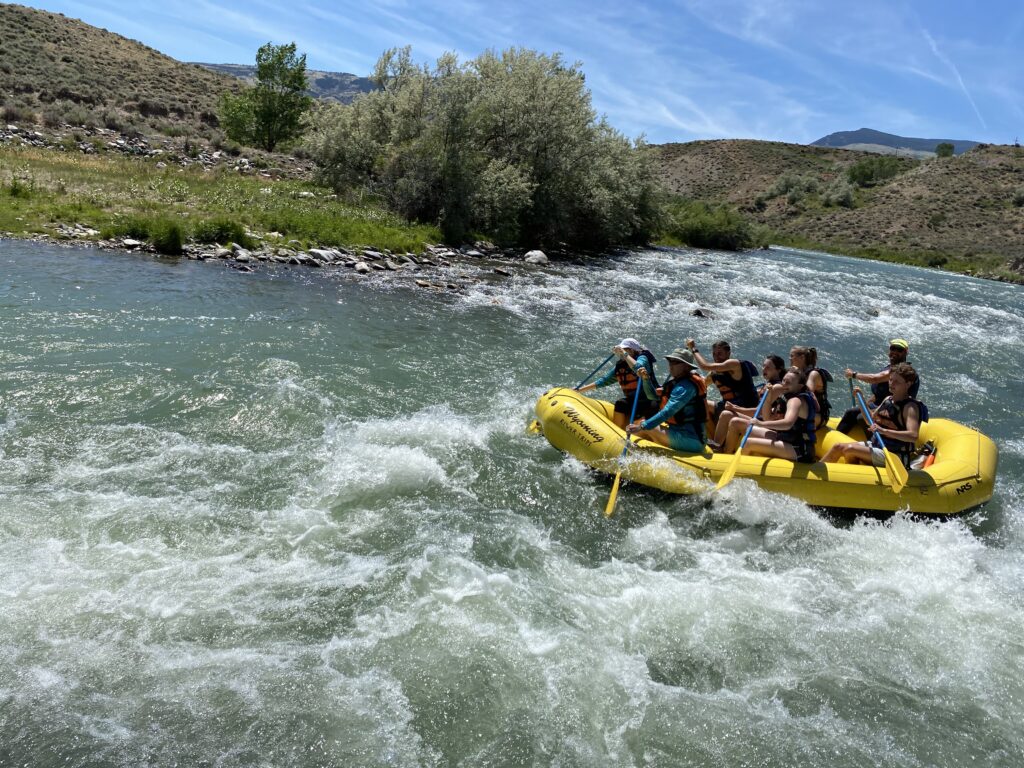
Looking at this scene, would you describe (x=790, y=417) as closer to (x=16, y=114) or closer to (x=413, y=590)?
(x=413, y=590)

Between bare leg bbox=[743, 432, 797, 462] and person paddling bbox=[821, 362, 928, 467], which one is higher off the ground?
person paddling bbox=[821, 362, 928, 467]

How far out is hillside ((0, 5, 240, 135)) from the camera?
3341cm

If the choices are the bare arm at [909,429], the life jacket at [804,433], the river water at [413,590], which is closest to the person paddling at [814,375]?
the life jacket at [804,433]

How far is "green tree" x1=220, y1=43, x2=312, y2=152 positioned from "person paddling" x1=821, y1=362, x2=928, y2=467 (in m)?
35.8

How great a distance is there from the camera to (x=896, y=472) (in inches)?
275

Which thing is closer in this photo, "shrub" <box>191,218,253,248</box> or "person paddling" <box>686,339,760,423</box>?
"person paddling" <box>686,339,760,423</box>

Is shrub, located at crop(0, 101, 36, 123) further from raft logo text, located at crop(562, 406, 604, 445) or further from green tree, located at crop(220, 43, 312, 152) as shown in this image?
raft logo text, located at crop(562, 406, 604, 445)

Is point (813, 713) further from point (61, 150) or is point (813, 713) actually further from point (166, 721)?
point (61, 150)

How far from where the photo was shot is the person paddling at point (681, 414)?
23.8ft

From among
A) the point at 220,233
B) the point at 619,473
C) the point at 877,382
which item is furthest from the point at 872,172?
the point at 619,473

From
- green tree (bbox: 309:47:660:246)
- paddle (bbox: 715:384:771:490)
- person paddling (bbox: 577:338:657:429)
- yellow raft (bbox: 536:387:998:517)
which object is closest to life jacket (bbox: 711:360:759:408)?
paddle (bbox: 715:384:771:490)

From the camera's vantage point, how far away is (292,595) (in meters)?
5.07

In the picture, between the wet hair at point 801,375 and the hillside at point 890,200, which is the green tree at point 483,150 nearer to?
the hillside at point 890,200

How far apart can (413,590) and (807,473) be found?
4384mm
